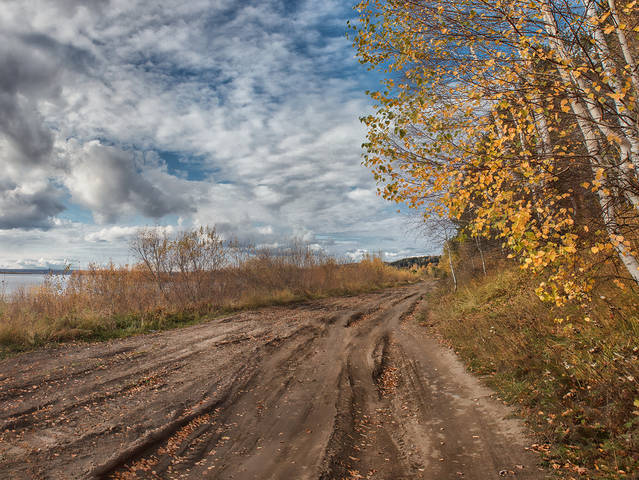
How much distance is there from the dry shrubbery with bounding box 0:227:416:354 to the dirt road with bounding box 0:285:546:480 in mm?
1786

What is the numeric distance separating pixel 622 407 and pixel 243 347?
7.19 meters

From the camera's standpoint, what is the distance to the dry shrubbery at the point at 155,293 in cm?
993

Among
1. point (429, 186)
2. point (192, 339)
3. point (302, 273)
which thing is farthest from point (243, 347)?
point (302, 273)

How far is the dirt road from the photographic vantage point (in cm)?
354

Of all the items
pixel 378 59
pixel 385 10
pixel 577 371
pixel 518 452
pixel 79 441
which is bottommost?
pixel 518 452

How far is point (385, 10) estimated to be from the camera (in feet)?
19.6

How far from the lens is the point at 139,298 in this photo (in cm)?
1377

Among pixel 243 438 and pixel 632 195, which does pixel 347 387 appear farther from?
pixel 632 195

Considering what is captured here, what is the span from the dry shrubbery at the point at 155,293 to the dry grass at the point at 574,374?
10453 mm

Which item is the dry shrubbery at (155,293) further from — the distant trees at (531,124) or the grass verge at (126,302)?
the distant trees at (531,124)

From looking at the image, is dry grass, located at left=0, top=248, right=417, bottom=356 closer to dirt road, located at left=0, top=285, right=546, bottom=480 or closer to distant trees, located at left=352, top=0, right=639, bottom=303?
dirt road, located at left=0, top=285, right=546, bottom=480

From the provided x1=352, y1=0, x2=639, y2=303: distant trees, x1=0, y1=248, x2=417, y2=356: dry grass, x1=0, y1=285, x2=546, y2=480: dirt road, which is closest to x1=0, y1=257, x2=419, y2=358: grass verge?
x1=0, y1=248, x2=417, y2=356: dry grass

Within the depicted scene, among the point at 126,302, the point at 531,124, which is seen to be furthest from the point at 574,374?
the point at 126,302

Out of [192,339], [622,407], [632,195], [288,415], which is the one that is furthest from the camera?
[192,339]
